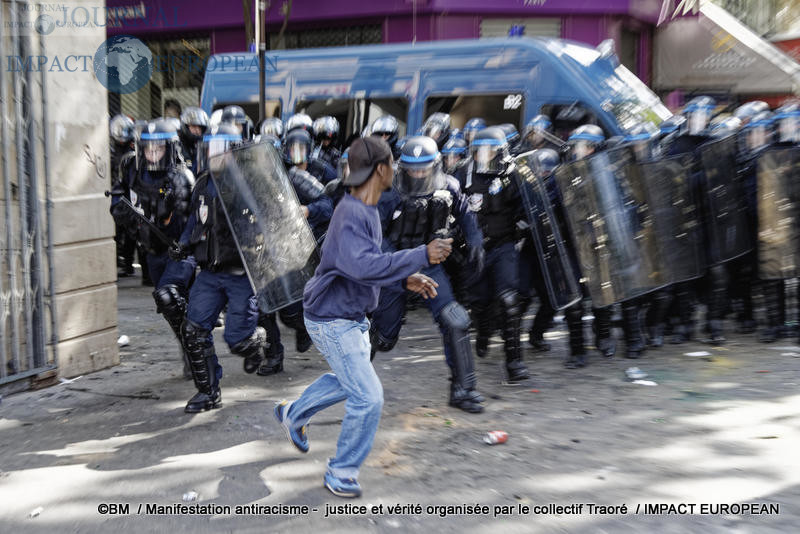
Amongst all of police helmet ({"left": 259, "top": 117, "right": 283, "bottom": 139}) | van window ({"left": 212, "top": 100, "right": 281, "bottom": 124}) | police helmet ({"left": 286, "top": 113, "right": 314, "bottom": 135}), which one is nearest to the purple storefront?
van window ({"left": 212, "top": 100, "right": 281, "bottom": 124})

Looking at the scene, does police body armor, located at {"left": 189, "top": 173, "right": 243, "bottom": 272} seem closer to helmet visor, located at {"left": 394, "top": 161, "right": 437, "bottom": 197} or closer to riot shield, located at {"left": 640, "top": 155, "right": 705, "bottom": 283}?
helmet visor, located at {"left": 394, "top": 161, "right": 437, "bottom": 197}

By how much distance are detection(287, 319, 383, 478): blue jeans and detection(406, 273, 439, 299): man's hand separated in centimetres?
39

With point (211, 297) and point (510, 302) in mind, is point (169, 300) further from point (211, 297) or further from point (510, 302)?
point (510, 302)

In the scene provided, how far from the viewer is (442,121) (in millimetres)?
8539

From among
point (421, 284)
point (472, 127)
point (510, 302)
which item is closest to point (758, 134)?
point (510, 302)

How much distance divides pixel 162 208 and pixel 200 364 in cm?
115

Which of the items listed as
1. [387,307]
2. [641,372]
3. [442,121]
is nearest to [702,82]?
[442,121]

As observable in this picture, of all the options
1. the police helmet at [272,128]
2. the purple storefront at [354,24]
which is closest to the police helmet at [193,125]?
the police helmet at [272,128]

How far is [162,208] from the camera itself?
18.0 feet

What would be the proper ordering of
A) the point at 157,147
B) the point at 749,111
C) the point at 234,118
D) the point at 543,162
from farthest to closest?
1. the point at 234,118
2. the point at 749,111
3. the point at 543,162
4. the point at 157,147

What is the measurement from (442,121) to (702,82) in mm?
8587

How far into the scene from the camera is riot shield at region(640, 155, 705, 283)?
19.5ft

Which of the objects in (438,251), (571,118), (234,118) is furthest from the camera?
(234,118)

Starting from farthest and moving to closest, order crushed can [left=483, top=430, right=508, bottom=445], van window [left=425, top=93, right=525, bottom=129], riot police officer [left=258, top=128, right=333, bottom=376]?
van window [left=425, top=93, right=525, bottom=129], riot police officer [left=258, top=128, right=333, bottom=376], crushed can [left=483, top=430, right=508, bottom=445]
